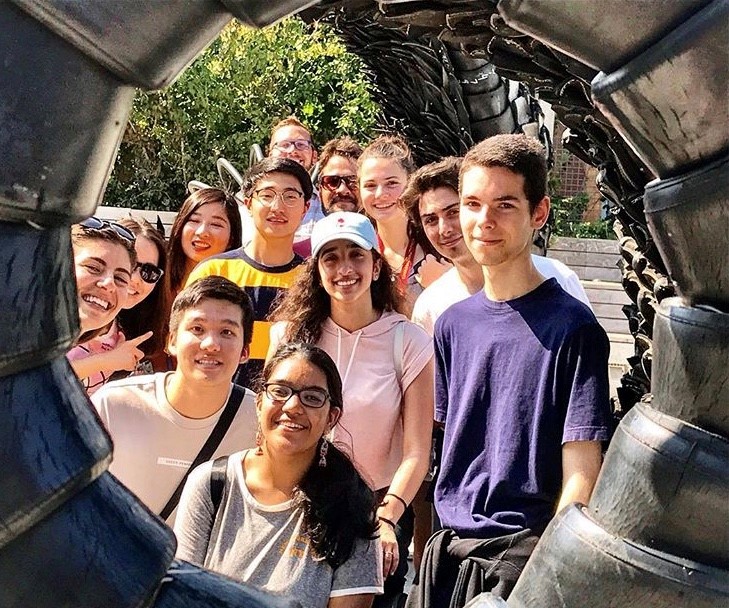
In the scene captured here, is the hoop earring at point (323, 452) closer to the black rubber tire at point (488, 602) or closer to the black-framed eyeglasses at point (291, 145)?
the black rubber tire at point (488, 602)

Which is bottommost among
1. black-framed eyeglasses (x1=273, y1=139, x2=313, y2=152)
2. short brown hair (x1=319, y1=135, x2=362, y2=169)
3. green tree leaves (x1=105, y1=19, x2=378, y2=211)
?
short brown hair (x1=319, y1=135, x2=362, y2=169)

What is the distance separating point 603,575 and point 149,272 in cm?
319

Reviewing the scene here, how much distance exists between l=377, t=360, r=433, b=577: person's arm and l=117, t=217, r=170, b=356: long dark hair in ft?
3.36

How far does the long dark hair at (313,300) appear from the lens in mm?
3381

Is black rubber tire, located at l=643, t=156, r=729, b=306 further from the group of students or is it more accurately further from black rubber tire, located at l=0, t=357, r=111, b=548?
the group of students

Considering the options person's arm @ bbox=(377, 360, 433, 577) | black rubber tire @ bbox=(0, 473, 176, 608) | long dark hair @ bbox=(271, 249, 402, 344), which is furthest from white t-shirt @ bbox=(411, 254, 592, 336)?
black rubber tire @ bbox=(0, 473, 176, 608)

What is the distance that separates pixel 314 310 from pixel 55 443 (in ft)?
8.08

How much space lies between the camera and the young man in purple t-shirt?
2.41 meters

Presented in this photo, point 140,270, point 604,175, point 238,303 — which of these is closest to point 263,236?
point 140,270

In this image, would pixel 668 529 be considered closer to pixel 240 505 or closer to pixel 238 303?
pixel 240 505

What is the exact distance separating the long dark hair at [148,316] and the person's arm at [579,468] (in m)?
1.83

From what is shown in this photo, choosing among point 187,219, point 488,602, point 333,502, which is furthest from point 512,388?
point 187,219

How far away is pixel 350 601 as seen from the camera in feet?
8.57

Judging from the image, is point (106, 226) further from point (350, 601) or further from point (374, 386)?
point (350, 601)
